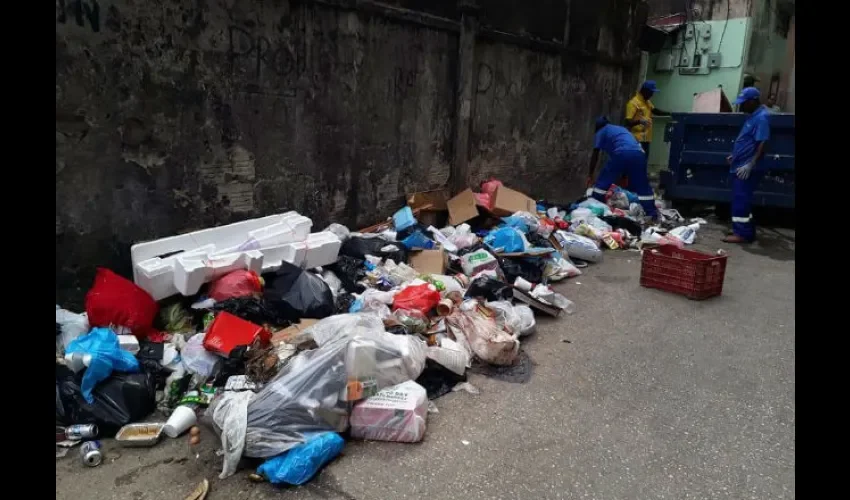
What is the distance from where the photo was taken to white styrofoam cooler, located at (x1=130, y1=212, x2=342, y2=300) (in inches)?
145

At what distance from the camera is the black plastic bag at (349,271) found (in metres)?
4.41

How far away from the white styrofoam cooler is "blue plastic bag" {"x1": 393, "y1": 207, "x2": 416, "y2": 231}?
118cm

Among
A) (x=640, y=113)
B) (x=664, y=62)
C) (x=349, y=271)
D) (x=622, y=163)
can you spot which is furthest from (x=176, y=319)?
(x=664, y=62)

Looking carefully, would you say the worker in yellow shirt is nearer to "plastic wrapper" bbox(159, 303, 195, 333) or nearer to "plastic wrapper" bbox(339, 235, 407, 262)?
"plastic wrapper" bbox(339, 235, 407, 262)

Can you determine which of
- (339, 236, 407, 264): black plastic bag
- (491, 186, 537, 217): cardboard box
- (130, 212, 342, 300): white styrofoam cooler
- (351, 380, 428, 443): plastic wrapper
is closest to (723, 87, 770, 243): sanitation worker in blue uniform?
(491, 186, 537, 217): cardboard box

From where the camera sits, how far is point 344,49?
204 inches

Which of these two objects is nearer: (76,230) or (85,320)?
(85,320)

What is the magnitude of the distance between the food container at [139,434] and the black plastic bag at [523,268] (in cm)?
310

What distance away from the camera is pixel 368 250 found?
4957mm

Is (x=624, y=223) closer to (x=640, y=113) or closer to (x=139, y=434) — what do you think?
(x=640, y=113)

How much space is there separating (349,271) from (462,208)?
2.19 metres
